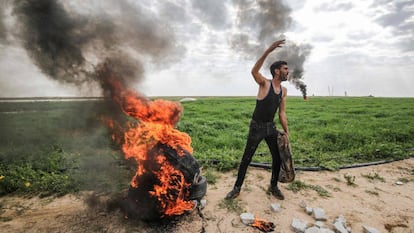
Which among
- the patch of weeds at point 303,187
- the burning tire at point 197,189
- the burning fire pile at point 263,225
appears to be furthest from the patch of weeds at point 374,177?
the burning tire at point 197,189

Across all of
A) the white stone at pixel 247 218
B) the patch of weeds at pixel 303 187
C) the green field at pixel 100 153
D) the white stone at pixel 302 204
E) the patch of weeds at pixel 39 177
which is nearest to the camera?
the white stone at pixel 247 218

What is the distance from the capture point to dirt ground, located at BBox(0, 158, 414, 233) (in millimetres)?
3982

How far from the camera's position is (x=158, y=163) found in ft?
13.3

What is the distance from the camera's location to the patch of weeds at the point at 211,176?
592 cm

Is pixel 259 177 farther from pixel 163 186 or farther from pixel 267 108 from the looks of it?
pixel 163 186

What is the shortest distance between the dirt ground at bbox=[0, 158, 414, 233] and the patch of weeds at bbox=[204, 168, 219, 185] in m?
0.12

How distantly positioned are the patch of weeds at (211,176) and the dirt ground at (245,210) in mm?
121

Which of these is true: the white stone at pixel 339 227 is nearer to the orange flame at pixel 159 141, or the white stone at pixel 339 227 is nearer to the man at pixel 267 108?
the man at pixel 267 108

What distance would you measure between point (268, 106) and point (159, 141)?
7.24ft

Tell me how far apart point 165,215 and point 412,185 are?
Answer: 625 centimetres

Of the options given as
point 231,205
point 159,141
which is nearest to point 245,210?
point 231,205

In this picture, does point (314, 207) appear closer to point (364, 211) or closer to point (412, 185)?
point (364, 211)

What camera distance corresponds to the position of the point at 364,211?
4555 millimetres

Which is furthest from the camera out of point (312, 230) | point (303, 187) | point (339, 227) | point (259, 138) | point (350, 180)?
point (350, 180)
